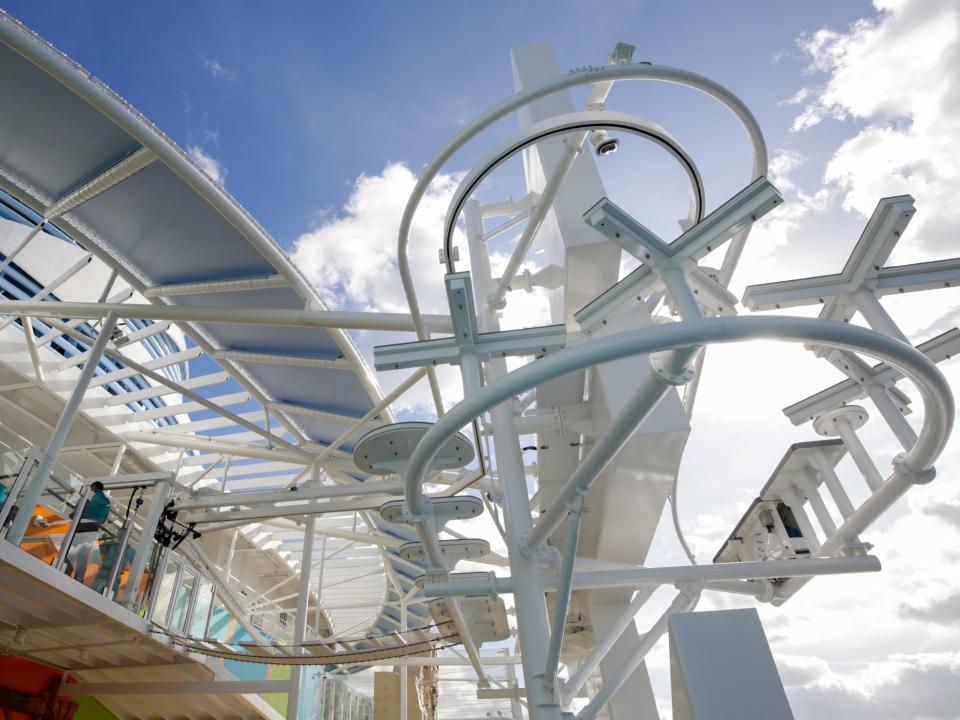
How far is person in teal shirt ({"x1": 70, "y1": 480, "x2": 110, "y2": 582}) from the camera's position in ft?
25.9

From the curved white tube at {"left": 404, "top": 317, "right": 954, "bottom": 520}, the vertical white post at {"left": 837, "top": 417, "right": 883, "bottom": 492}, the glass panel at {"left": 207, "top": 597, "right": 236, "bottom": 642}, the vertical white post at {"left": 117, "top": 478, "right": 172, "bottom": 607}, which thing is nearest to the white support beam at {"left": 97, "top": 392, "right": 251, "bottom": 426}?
the glass panel at {"left": 207, "top": 597, "right": 236, "bottom": 642}

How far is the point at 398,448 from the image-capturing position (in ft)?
15.9

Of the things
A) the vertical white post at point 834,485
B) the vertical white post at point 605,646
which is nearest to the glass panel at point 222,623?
the vertical white post at point 605,646

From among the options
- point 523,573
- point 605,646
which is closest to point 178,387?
point 605,646

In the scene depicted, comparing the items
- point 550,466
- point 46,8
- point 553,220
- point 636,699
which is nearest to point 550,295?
point 553,220

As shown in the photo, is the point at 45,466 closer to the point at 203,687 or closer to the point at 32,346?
the point at 203,687

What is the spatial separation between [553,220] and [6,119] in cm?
817

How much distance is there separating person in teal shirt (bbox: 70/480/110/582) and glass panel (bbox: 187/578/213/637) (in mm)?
3148

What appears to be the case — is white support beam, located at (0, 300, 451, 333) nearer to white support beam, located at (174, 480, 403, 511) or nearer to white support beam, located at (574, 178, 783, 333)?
white support beam, located at (174, 480, 403, 511)

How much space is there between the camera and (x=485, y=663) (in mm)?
21234

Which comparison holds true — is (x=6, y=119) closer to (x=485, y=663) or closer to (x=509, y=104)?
(x=509, y=104)

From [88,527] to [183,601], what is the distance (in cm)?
286

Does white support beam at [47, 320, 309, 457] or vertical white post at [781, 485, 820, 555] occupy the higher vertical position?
white support beam at [47, 320, 309, 457]

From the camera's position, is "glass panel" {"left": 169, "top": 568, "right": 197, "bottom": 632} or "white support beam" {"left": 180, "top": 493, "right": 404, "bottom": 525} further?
"white support beam" {"left": 180, "top": 493, "right": 404, "bottom": 525}
